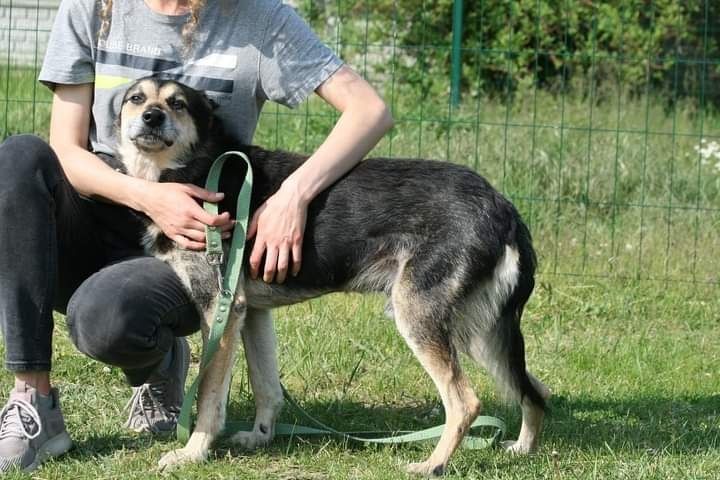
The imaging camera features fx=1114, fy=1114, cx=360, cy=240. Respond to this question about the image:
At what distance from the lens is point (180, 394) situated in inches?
158

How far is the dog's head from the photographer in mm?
3553

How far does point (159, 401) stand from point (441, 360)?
108 cm

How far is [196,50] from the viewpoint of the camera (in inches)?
144

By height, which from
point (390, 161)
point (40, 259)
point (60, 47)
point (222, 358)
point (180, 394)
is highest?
point (60, 47)

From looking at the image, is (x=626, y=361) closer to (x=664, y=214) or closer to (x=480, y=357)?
(x=480, y=357)

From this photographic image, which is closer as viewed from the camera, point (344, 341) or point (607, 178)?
point (344, 341)

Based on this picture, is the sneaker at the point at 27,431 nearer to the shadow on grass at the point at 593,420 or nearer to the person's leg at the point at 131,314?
the person's leg at the point at 131,314

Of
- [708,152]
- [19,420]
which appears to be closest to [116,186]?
[19,420]

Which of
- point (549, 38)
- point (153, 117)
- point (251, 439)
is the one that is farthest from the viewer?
point (549, 38)

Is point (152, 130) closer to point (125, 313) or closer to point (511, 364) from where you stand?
point (125, 313)

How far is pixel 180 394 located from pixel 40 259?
90 centimetres

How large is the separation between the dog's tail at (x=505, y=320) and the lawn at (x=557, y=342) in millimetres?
260

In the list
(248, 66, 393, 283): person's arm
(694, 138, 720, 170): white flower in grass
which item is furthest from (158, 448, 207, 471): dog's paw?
(694, 138, 720, 170): white flower in grass

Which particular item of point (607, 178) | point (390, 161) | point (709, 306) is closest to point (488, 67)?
point (607, 178)
